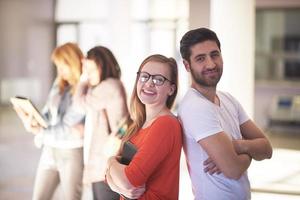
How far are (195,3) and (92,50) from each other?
0.73 metres

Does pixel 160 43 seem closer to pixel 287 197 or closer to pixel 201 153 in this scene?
pixel 201 153

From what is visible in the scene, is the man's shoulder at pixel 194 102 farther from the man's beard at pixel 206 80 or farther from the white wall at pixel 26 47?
the white wall at pixel 26 47

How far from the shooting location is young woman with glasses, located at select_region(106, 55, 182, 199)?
1882 mm

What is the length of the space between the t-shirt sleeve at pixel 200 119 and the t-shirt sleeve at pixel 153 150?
0.23 ft

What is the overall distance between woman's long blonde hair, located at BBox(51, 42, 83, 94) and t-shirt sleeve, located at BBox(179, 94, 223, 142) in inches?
41.5

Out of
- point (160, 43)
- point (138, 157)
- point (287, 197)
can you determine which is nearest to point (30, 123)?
point (160, 43)

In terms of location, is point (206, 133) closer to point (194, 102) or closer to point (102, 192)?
point (194, 102)

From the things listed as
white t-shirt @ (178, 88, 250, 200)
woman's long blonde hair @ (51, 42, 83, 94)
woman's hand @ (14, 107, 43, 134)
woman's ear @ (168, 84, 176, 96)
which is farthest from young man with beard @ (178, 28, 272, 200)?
woman's hand @ (14, 107, 43, 134)

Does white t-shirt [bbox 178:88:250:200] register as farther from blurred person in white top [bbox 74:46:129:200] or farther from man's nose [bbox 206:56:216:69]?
blurred person in white top [bbox 74:46:129:200]

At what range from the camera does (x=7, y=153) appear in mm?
3234

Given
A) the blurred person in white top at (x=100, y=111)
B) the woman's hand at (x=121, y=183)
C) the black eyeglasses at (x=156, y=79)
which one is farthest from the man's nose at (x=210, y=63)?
the blurred person in white top at (x=100, y=111)

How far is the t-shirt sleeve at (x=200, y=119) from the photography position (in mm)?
1847

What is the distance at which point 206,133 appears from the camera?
1839 millimetres

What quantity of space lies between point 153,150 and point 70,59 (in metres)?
1.22
